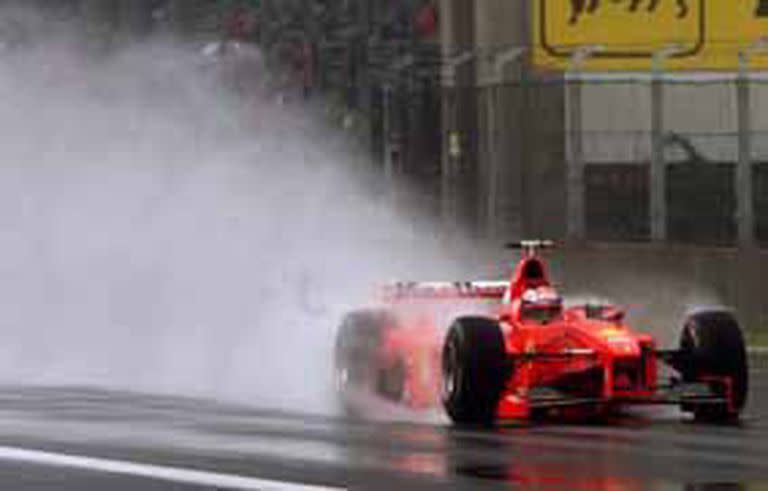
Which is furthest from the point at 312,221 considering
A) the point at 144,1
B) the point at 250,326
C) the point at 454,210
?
the point at 144,1

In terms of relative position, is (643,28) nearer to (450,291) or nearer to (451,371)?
(450,291)

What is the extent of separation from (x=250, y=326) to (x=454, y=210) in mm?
9743

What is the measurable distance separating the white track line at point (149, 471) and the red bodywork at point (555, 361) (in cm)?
326

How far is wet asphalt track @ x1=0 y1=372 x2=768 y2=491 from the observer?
40.1 feet

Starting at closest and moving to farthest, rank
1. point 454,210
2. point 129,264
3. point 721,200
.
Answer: point 129,264 < point 721,200 < point 454,210

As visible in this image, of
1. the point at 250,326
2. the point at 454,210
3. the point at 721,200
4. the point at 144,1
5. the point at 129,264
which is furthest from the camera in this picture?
the point at 144,1

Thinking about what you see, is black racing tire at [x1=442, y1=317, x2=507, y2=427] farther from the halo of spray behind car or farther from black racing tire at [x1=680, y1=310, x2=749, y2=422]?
the halo of spray behind car

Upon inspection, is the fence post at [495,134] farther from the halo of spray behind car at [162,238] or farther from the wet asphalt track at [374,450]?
the wet asphalt track at [374,450]

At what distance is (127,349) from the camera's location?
74.3 ft

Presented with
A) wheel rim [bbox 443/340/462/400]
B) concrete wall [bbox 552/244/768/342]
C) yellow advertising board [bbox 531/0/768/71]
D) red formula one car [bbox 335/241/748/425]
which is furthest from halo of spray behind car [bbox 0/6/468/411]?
yellow advertising board [bbox 531/0/768/71]

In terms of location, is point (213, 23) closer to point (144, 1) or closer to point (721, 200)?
point (144, 1)

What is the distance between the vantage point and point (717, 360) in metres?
15.9

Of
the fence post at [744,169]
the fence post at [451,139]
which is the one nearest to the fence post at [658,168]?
the fence post at [744,169]

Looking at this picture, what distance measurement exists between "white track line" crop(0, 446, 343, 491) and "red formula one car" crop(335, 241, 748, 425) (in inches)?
113
